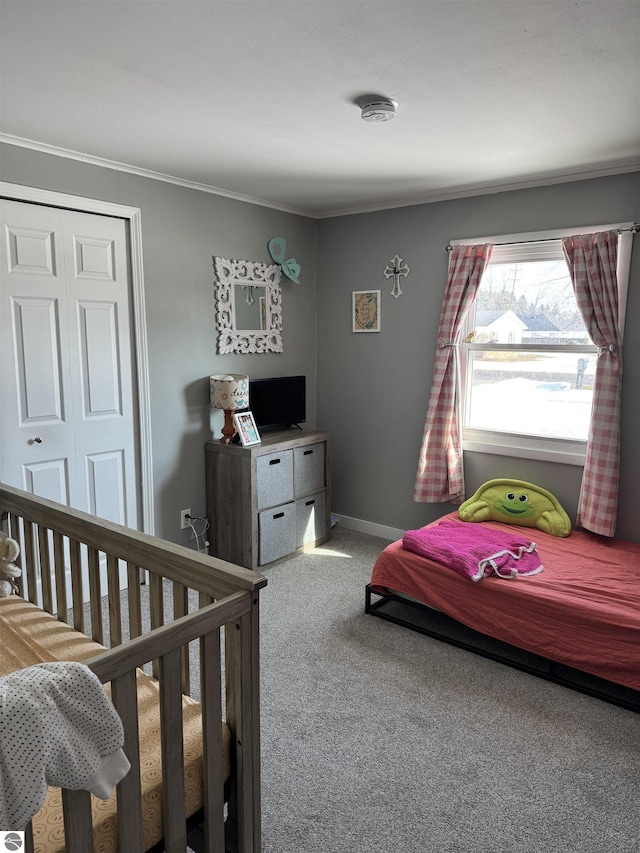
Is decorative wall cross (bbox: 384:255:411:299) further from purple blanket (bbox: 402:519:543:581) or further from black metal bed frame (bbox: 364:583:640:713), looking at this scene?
black metal bed frame (bbox: 364:583:640:713)

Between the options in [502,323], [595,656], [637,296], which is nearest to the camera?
[595,656]

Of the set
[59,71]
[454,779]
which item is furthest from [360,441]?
[59,71]

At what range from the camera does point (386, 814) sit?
190 centimetres

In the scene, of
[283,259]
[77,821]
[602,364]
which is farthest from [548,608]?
[283,259]

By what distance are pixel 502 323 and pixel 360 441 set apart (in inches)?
53.7

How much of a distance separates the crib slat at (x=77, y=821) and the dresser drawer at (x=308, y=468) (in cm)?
284

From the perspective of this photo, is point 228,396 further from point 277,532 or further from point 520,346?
point 520,346

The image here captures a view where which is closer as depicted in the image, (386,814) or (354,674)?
(386,814)

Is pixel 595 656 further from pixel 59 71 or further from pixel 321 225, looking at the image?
pixel 321 225

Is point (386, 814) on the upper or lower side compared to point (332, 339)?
lower

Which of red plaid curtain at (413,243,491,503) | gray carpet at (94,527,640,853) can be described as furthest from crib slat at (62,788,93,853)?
red plaid curtain at (413,243,491,503)

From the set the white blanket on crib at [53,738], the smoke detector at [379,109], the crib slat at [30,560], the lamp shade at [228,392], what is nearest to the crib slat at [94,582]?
the crib slat at [30,560]

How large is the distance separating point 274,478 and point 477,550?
1.37m

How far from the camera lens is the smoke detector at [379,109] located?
7.53 feet
